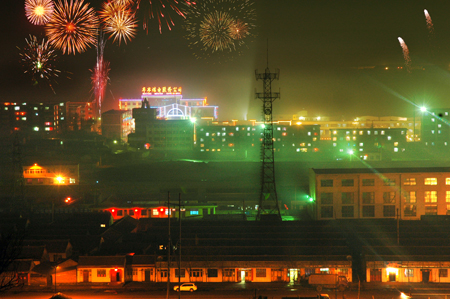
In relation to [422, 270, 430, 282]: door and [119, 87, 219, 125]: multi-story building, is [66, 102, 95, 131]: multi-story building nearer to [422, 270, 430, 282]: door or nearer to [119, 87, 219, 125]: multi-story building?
[119, 87, 219, 125]: multi-story building

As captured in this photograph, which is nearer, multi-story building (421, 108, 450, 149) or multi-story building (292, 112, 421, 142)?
multi-story building (421, 108, 450, 149)

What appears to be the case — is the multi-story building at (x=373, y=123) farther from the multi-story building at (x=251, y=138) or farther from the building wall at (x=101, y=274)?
the building wall at (x=101, y=274)

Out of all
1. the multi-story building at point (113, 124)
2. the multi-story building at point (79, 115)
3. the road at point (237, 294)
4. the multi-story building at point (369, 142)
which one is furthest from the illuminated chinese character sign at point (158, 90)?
the road at point (237, 294)

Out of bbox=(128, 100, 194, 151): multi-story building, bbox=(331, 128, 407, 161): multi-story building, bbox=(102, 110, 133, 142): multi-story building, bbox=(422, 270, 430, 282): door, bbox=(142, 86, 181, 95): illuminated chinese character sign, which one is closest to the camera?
bbox=(422, 270, 430, 282): door

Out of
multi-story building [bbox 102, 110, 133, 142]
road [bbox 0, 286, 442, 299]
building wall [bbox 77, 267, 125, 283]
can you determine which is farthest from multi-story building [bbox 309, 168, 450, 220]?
multi-story building [bbox 102, 110, 133, 142]

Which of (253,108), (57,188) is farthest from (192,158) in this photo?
(253,108)

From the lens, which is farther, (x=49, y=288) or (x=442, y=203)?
(x=442, y=203)

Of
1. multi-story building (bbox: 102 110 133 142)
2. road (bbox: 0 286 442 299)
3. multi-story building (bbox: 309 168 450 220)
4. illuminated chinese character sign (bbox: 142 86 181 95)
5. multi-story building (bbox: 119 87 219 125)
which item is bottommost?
road (bbox: 0 286 442 299)

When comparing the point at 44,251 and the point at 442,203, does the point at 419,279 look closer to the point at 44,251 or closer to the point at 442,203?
the point at 442,203
